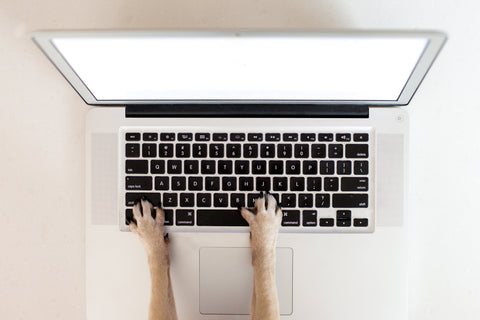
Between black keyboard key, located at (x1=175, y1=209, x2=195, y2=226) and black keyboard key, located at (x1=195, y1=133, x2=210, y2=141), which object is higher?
black keyboard key, located at (x1=195, y1=133, x2=210, y2=141)

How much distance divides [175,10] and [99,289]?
610 mm

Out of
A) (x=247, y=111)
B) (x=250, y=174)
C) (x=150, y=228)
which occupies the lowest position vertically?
(x=150, y=228)

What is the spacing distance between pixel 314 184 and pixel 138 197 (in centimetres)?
36

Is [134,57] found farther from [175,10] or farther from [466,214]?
[466,214]

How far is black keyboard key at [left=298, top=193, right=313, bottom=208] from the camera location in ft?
2.30

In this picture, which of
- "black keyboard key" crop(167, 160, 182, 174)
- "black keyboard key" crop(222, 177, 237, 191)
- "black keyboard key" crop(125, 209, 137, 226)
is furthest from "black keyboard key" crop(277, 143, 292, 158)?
"black keyboard key" crop(125, 209, 137, 226)

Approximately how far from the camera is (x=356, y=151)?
2.28ft

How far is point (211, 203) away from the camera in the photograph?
2.31 feet

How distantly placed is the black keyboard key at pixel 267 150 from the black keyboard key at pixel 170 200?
7.8 inches

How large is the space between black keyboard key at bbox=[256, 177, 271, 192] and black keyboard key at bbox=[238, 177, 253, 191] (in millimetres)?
14

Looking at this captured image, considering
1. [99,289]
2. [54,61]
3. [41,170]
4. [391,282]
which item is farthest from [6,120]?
[391,282]

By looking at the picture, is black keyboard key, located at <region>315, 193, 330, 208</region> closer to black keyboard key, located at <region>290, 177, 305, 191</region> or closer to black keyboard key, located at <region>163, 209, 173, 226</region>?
black keyboard key, located at <region>290, 177, 305, 191</region>

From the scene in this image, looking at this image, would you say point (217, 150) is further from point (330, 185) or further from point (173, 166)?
point (330, 185)

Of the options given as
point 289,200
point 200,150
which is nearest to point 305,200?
point 289,200
